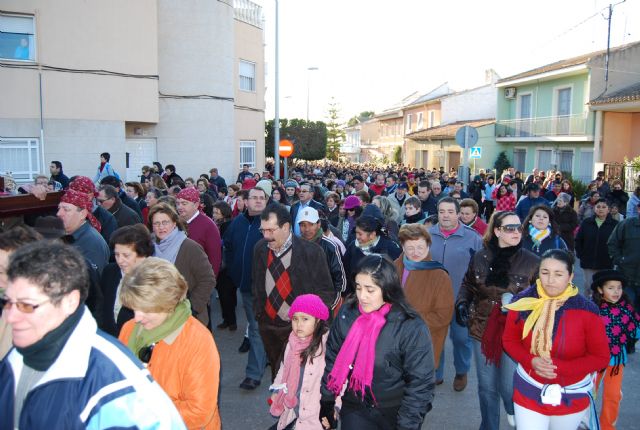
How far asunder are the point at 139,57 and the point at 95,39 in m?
1.37

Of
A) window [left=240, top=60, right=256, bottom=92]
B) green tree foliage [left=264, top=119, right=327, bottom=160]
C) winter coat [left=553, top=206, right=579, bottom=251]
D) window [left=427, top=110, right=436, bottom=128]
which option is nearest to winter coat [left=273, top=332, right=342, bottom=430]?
winter coat [left=553, top=206, right=579, bottom=251]

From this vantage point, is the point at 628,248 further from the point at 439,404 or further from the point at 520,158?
the point at 520,158

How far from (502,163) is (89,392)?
113 feet

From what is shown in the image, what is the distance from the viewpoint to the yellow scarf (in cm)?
392

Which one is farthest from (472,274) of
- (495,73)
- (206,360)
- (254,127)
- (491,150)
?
(495,73)

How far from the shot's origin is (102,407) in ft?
6.82

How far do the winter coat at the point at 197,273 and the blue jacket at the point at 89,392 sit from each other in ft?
9.34

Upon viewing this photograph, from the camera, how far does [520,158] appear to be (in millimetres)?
33344

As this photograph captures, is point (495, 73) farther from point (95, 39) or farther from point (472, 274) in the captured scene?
point (472, 274)

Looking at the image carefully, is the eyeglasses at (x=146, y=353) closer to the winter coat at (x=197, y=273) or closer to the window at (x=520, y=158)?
the winter coat at (x=197, y=273)

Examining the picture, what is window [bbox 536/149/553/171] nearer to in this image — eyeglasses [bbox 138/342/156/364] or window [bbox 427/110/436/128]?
window [bbox 427/110/436/128]

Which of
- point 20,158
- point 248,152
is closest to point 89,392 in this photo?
point 20,158

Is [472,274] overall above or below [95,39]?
below

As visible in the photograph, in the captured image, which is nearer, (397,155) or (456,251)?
(456,251)
